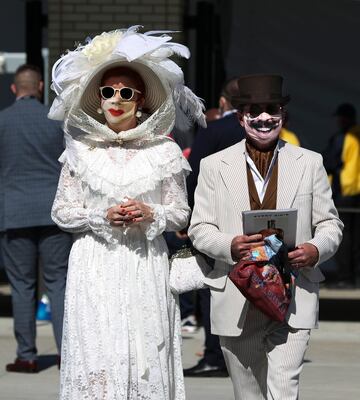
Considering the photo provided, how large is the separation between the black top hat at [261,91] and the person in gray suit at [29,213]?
3313 millimetres

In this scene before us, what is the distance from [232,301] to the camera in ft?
18.3

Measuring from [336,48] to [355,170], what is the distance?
1231 millimetres

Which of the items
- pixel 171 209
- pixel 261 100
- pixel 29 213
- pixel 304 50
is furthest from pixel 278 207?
pixel 304 50

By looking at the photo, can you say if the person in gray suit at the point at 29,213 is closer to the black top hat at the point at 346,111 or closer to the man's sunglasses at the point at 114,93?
the man's sunglasses at the point at 114,93

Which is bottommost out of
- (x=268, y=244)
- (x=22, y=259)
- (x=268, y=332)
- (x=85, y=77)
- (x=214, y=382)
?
(x=214, y=382)

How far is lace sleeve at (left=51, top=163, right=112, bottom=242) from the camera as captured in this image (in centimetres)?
581

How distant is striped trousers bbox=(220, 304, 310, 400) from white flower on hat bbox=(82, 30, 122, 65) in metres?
1.33

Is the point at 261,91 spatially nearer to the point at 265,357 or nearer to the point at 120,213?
the point at 120,213

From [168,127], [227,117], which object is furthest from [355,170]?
[168,127]

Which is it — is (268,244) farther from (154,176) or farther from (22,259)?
(22,259)

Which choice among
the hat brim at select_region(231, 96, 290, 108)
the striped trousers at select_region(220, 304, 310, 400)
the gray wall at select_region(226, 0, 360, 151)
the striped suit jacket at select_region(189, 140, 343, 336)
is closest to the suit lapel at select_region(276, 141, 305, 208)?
the striped suit jacket at select_region(189, 140, 343, 336)

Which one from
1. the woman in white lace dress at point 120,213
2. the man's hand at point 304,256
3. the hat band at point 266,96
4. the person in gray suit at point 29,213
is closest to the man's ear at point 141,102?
the woman in white lace dress at point 120,213

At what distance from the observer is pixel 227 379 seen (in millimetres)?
8609

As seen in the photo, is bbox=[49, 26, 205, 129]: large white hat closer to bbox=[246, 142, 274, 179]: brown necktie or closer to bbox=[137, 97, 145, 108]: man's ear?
bbox=[137, 97, 145, 108]: man's ear
